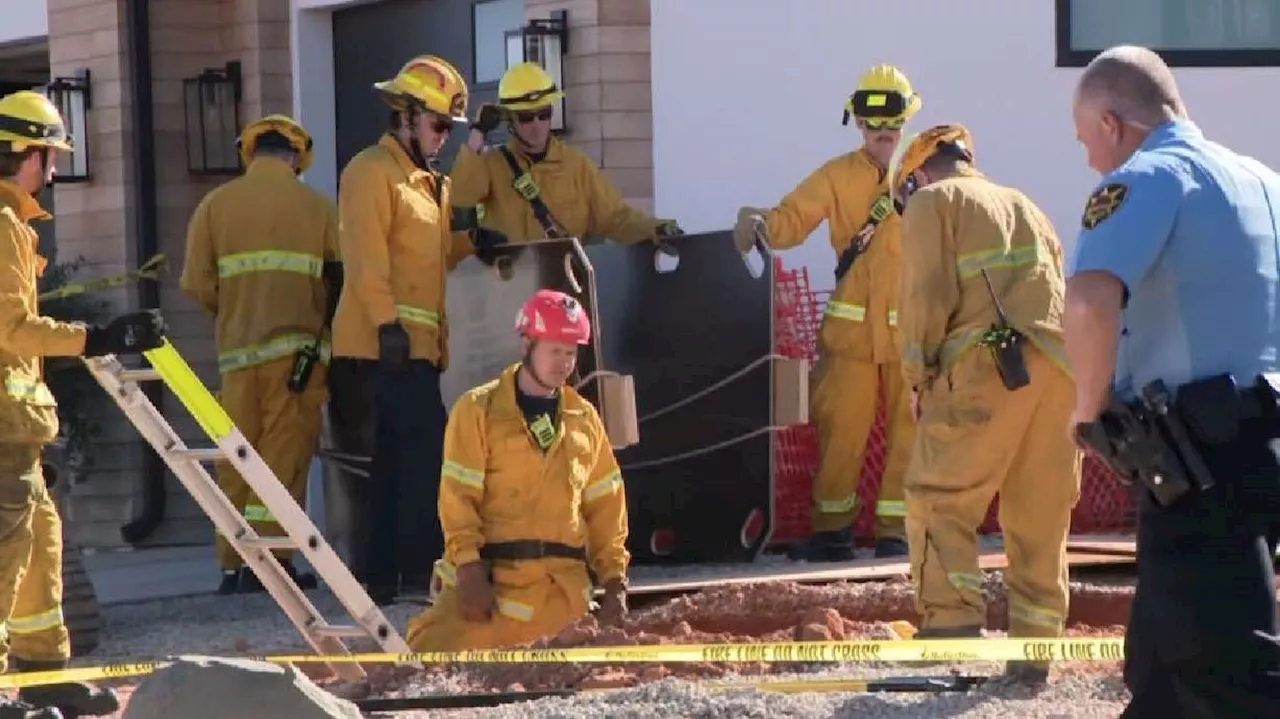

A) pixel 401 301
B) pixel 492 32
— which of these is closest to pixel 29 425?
pixel 401 301

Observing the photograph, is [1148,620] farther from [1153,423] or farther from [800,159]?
[800,159]

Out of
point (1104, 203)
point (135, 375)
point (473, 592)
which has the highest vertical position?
point (1104, 203)

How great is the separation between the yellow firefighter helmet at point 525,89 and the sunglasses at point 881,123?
1.28 meters

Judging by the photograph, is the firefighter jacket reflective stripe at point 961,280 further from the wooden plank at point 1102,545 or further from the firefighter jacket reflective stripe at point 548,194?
the firefighter jacket reflective stripe at point 548,194

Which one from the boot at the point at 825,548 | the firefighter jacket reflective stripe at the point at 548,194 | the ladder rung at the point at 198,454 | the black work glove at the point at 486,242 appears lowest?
the boot at the point at 825,548

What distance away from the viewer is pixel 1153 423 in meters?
4.95

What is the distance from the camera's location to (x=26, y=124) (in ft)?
24.2

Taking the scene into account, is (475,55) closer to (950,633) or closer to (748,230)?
(748,230)

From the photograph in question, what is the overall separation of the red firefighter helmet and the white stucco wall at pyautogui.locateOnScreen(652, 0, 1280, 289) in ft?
9.87

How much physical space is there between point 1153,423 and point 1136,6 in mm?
6290

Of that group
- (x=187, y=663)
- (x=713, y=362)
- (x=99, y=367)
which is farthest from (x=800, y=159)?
(x=187, y=663)

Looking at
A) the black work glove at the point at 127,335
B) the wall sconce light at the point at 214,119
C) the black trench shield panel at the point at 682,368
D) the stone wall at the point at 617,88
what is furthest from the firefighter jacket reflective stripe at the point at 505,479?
the wall sconce light at the point at 214,119

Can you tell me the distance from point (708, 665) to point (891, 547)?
2744 millimetres

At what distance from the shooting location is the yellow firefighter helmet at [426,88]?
930cm
